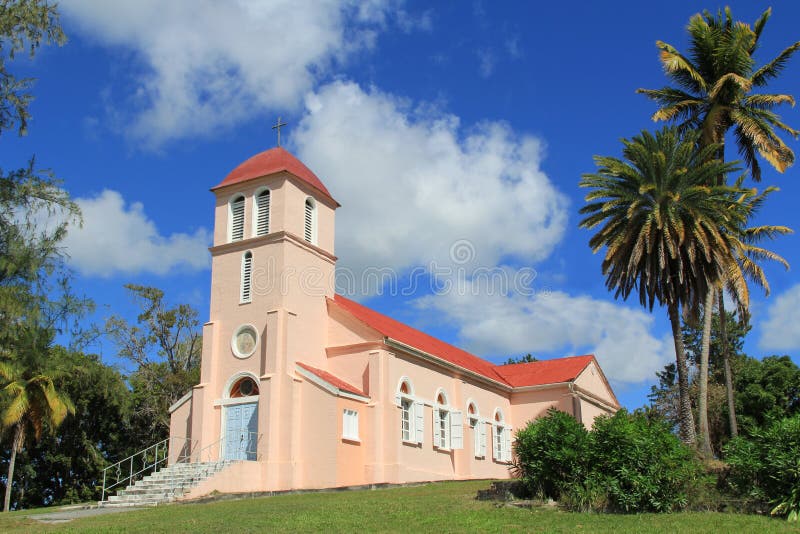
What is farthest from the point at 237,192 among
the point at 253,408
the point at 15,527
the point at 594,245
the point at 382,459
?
the point at 15,527

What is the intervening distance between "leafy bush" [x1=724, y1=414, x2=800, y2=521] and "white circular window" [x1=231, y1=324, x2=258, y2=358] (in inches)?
723

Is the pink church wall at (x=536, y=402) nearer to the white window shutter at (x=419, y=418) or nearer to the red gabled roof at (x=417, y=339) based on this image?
the red gabled roof at (x=417, y=339)

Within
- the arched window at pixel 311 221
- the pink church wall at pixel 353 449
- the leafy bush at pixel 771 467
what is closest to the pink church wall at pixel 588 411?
the pink church wall at pixel 353 449

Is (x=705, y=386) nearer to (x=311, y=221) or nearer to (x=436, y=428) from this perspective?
(x=436, y=428)

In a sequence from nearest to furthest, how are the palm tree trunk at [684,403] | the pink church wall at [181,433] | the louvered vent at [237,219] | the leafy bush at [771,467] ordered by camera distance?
the leafy bush at [771,467] → the palm tree trunk at [684,403] → the pink church wall at [181,433] → the louvered vent at [237,219]

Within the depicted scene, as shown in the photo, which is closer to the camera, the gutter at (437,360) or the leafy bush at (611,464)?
the leafy bush at (611,464)

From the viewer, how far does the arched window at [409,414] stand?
3137cm

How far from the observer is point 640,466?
55.3 ft

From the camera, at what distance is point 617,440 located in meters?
17.2

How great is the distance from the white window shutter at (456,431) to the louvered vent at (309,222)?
33.6 ft

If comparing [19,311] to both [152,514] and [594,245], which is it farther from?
[594,245]

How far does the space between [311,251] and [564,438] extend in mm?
16446

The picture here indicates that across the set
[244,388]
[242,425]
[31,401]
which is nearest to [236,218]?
[244,388]

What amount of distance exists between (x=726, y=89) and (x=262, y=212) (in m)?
19.7
